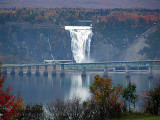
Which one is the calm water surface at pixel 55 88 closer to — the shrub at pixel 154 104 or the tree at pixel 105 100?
the tree at pixel 105 100

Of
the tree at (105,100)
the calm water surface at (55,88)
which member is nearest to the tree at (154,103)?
the tree at (105,100)

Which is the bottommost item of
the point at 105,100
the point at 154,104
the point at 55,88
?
the point at 55,88

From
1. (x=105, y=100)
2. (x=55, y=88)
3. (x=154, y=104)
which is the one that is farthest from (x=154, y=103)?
(x=55, y=88)

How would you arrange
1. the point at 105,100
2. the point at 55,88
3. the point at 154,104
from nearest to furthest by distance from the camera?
the point at 154,104 < the point at 105,100 < the point at 55,88

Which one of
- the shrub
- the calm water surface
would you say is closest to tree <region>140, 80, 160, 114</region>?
the shrub

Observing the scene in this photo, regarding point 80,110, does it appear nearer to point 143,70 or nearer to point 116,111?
point 116,111

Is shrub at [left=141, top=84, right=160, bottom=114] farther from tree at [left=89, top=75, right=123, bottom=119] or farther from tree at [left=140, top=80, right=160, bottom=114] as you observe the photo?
tree at [left=89, top=75, right=123, bottom=119]

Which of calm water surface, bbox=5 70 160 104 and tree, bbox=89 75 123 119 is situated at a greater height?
tree, bbox=89 75 123 119

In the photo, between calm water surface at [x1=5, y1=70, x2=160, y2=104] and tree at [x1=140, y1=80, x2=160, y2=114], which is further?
calm water surface at [x1=5, y1=70, x2=160, y2=104]

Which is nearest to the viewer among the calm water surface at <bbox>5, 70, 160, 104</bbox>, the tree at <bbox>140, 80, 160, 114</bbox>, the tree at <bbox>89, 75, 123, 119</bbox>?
the tree at <bbox>89, 75, 123, 119</bbox>

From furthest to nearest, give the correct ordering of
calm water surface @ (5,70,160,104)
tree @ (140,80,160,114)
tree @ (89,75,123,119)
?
calm water surface @ (5,70,160,104)
tree @ (140,80,160,114)
tree @ (89,75,123,119)

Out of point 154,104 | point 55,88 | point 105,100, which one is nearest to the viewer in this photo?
point 154,104

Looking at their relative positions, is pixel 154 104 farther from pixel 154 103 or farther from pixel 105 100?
pixel 105 100

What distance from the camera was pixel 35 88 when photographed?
92.8 m
